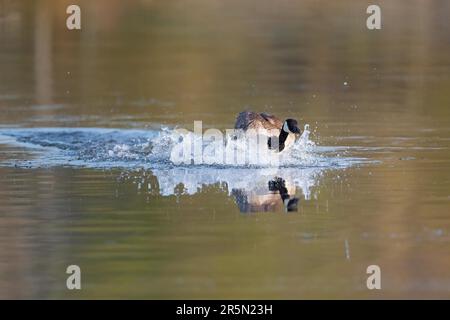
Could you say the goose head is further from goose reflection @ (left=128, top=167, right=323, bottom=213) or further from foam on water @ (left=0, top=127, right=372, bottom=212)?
goose reflection @ (left=128, top=167, right=323, bottom=213)

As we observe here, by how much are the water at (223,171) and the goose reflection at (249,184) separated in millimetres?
37

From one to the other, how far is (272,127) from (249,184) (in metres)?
2.31

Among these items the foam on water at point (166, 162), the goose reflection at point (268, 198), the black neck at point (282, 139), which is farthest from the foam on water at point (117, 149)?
the goose reflection at point (268, 198)

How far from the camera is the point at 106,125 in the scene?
63.6ft

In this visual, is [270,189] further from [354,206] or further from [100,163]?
[100,163]

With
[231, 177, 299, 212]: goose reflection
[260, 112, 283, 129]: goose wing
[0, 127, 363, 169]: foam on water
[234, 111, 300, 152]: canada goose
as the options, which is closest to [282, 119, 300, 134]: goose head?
[234, 111, 300, 152]: canada goose

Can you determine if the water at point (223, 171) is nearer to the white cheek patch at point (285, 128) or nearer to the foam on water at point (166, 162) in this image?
the foam on water at point (166, 162)

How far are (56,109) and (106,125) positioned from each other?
227cm

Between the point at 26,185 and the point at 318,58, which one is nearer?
the point at 26,185

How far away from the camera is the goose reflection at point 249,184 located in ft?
43.9

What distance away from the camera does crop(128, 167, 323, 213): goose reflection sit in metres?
13.4

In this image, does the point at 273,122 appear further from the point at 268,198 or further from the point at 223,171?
the point at 268,198
